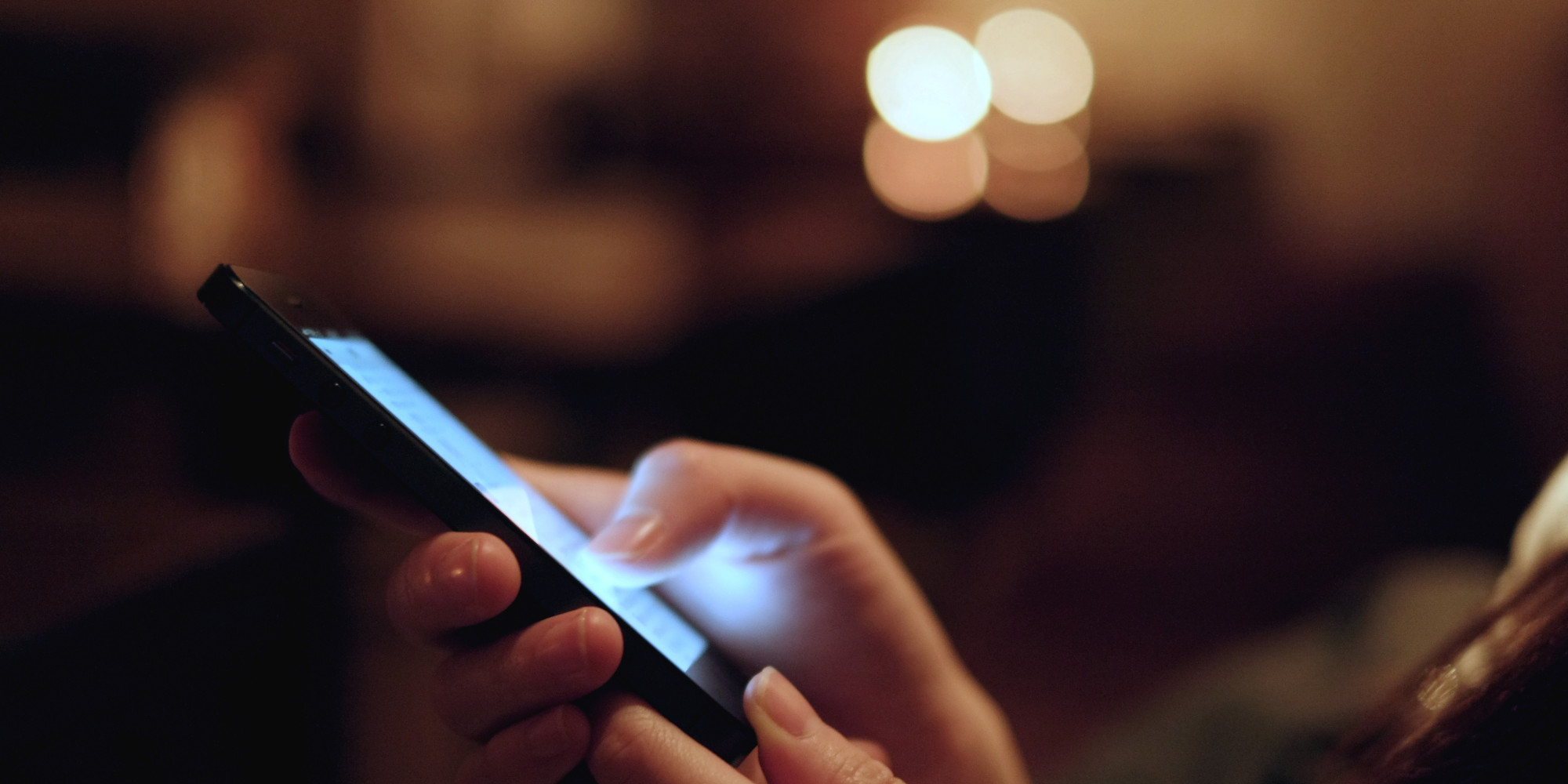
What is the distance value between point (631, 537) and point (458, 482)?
128 millimetres

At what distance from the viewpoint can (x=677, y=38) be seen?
245 cm

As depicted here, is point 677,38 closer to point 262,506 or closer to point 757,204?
point 757,204

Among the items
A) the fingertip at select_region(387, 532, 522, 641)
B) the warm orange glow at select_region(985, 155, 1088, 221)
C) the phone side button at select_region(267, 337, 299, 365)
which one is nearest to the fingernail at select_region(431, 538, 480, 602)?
the fingertip at select_region(387, 532, 522, 641)

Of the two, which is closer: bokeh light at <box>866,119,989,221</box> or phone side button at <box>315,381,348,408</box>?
phone side button at <box>315,381,348,408</box>

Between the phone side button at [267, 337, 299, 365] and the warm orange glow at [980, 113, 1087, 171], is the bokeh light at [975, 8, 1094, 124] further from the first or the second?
the phone side button at [267, 337, 299, 365]

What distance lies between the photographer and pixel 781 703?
0.45 m

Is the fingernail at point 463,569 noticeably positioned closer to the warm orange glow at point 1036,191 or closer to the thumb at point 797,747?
the thumb at point 797,747

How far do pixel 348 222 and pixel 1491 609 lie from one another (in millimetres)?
2039

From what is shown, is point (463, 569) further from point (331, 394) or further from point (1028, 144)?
point (1028, 144)

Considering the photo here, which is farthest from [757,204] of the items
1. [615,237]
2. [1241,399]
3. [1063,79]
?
[1241,399]

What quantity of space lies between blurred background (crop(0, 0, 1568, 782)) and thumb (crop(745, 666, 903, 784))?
330mm

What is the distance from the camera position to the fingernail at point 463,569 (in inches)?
15.6

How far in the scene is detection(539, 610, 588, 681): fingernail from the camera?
40cm

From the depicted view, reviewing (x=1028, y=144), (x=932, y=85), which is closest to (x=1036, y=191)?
(x=1028, y=144)
